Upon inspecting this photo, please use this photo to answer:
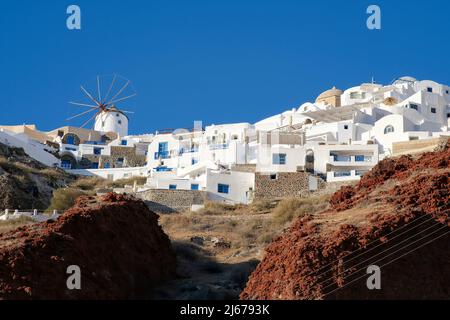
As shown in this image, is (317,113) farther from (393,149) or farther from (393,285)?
(393,285)

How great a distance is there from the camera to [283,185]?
174 feet

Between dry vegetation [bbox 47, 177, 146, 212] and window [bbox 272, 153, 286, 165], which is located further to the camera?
window [bbox 272, 153, 286, 165]

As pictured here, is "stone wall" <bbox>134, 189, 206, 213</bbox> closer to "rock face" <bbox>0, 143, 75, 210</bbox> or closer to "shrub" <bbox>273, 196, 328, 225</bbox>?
"shrub" <bbox>273, 196, 328, 225</bbox>

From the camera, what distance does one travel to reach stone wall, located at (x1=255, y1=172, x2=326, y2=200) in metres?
52.4

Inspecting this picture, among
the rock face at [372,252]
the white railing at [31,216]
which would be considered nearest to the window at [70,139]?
the white railing at [31,216]

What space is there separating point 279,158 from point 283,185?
9.87 feet

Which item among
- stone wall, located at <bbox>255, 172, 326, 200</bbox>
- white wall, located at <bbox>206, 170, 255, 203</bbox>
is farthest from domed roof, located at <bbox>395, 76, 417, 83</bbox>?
white wall, located at <bbox>206, 170, 255, 203</bbox>

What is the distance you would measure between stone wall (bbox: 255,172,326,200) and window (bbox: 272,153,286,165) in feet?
6.10

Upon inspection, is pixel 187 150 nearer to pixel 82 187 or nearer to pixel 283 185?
pixel 82 187

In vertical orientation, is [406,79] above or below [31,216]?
above

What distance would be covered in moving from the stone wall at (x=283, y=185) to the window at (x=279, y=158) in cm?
186

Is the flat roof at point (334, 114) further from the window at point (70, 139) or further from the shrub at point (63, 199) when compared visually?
the window at point (70, 139)

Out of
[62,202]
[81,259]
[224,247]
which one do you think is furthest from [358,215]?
[62,202]

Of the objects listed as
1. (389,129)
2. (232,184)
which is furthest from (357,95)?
(232,184)
